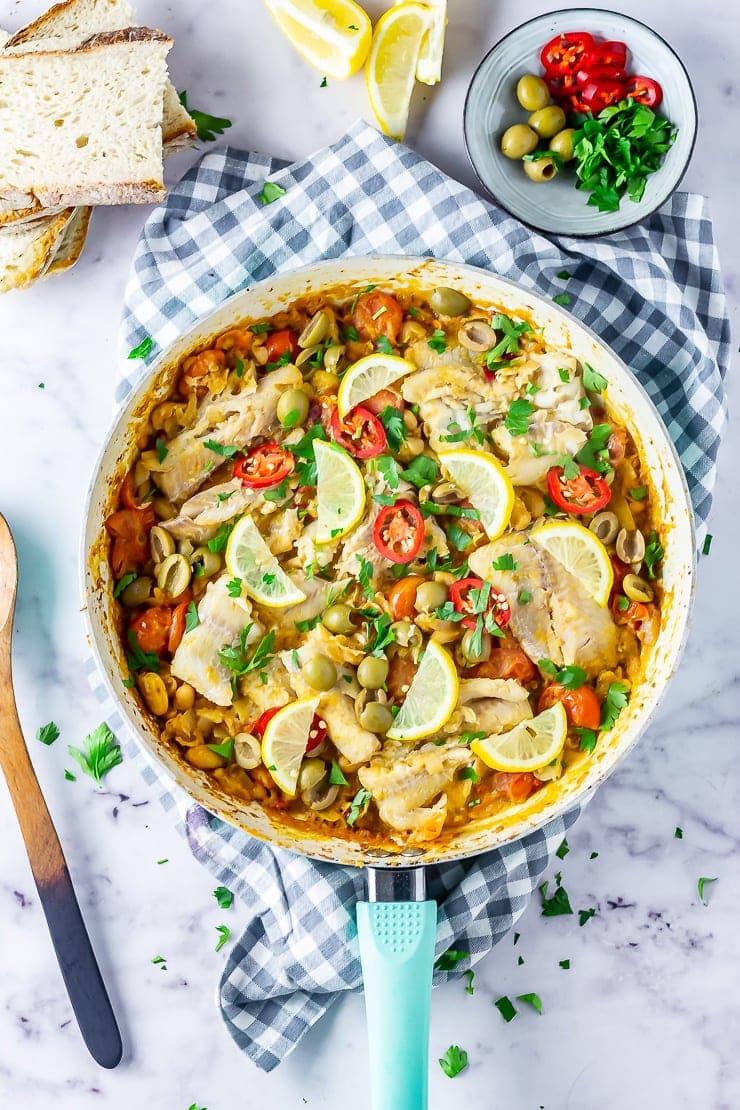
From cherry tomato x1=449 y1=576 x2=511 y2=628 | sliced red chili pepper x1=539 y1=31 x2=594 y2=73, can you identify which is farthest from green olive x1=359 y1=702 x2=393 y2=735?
sliced red chili pepper x1=539 y1=31 x2=594 y2=73

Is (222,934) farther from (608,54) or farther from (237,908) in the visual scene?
(608,54)

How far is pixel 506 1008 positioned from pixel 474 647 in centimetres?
141

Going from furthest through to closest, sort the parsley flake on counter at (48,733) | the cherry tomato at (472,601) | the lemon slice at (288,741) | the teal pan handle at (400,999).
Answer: the parsley flake on counter at (48,733) < the cherry tomato at (472,601) < the lemon slice at (288,741) < the teal pan handle at (400,999)

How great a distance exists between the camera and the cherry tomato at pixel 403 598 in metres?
3.43

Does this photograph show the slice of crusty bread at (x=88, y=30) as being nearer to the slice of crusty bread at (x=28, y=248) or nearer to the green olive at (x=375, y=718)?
the slice of crusty bread at (x=28, y=248)

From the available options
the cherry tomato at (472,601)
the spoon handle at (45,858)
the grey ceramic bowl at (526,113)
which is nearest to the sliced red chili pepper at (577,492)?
the cherry tomato at (472,601)

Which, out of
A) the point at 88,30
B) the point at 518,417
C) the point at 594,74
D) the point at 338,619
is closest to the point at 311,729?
the point at 338,619

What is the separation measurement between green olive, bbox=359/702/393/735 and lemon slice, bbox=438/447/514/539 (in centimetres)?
68

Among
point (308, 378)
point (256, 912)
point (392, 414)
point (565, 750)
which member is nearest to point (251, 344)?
point (308, 378)

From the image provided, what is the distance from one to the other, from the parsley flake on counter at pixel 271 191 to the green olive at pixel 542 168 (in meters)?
0.87

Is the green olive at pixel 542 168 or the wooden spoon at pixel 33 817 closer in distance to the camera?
the green olive at pixel 542 168

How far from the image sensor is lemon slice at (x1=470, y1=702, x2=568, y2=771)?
3324 mm

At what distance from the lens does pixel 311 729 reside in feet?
11.1

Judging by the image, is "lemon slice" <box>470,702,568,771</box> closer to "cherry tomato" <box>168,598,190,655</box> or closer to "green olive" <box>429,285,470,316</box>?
"cherry tomato" <box>168,598,190,655</box>
